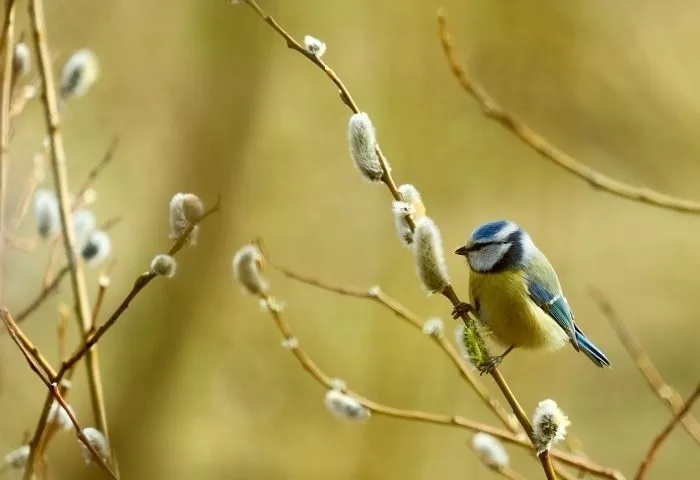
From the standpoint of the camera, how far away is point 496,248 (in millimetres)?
455

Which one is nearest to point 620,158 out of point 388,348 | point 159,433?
point 388,348

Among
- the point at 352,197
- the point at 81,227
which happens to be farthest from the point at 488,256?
the point at 352,197

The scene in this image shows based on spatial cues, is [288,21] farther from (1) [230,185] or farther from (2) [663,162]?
(2) [663,162]

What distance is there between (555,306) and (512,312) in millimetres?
34

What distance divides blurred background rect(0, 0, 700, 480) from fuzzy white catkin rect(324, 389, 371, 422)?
0.59 m

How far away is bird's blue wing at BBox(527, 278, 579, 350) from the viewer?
0.46 m

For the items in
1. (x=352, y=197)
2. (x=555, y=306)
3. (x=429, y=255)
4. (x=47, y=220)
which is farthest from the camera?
(x=352, y=197)

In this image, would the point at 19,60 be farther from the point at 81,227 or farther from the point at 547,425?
the point at 547,425

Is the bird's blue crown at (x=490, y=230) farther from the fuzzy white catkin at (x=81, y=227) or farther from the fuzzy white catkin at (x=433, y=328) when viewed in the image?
the fuzzy white catkin at (x=81, y=227)

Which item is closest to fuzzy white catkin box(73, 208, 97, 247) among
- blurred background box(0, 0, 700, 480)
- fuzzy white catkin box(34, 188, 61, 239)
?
fuzzy white catkin box(34, 188, 61, 239)

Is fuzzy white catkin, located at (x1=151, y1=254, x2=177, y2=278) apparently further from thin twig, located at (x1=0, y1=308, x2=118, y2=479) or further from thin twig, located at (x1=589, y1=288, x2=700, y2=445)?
thin twig, located at (x1=589, y1=288, x2=700, y2=445)

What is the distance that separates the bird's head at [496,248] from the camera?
44cm

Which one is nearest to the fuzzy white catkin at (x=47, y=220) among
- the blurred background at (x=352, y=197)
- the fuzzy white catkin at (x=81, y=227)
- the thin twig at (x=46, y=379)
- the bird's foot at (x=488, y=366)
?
the fuzzy white catkin at (x=81, y=227)

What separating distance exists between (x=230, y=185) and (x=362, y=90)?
0.88 ft
